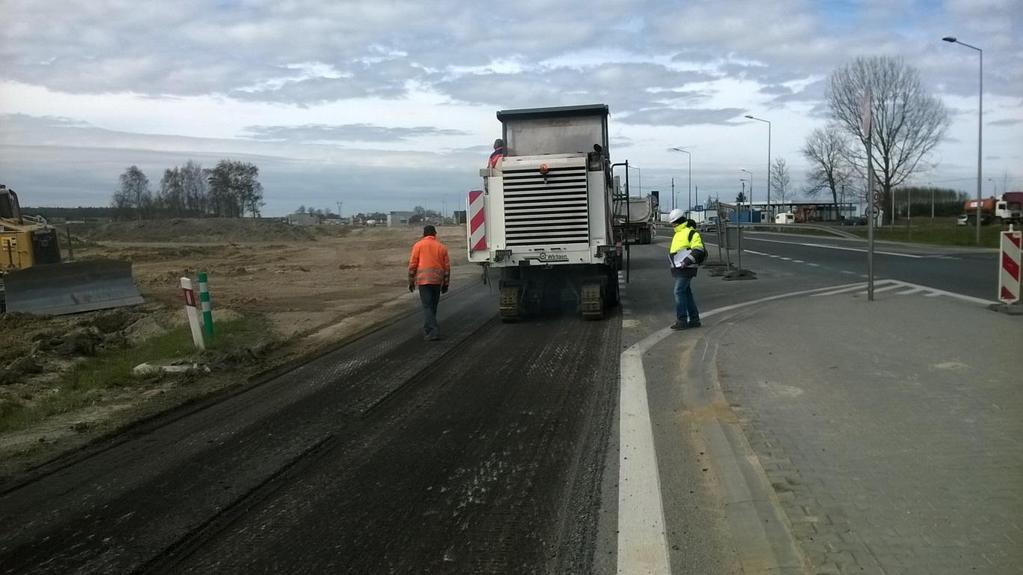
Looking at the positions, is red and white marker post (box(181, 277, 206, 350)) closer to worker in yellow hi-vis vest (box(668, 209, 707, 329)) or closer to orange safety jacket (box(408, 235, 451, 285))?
orange safety jacket (box(408, 235, 451, 285))

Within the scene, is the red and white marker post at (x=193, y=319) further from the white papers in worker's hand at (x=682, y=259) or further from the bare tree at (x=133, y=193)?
the bare tree at (x=133, y=193)

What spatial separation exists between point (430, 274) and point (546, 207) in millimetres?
2278

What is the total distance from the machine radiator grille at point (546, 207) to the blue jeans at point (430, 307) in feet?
5.79

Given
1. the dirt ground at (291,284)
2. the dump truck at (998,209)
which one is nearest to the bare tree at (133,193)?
the dirt ground at (291,284)

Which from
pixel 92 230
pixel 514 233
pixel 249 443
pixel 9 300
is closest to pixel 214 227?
pixel 92 230

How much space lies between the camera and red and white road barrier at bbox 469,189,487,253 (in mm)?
13109

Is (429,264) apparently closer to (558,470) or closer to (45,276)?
(558,470)

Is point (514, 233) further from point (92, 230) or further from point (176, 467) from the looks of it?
point (92, 230)

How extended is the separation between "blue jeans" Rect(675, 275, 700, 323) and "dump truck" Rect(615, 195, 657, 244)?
2985mm

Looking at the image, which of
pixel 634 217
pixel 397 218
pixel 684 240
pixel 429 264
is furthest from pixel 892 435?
pixel 397 218

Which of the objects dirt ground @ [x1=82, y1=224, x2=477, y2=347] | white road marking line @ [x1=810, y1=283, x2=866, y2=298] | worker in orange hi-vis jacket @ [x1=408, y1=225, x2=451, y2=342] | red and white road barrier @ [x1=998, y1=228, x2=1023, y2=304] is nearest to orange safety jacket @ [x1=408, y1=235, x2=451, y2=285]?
worker in orange hi-vis jacket @ [x1=408, y1=225, x2=451, y2=342]

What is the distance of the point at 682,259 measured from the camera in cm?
1165

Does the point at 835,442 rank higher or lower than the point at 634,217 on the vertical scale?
lower

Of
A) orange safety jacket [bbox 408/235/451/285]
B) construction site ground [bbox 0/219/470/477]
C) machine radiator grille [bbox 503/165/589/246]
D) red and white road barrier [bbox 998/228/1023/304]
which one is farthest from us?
machine radiator grille [bbox 503/165/589/246]
